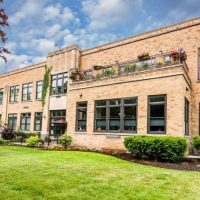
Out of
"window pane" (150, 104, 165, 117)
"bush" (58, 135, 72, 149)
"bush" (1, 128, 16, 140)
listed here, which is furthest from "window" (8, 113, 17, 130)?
"window pane" (150, 104, 165, 117)

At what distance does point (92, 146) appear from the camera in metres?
18.1

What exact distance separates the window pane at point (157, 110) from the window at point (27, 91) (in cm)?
1818

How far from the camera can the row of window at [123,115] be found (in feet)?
49.2

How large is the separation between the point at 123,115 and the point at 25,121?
16.5 meters

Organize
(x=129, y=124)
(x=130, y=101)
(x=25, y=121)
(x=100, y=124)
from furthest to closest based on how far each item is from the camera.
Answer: (x=25, y=121) → (x=100, y=124) → (x=130, y=101) → (x=129, y=124)

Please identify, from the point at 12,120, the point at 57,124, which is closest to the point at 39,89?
the point at 57,124

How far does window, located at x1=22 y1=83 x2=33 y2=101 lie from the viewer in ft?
95.7

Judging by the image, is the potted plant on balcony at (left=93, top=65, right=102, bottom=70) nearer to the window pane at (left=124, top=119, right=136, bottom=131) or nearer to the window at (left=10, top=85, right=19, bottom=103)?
the window pane at (left=124, top=119, right=136, bottom=131)

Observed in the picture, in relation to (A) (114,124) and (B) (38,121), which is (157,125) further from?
(B) (38,121)

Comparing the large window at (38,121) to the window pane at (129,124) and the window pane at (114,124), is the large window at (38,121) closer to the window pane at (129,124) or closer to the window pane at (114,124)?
the window pane at (114,124)

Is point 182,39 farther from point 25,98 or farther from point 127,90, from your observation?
point 25,98

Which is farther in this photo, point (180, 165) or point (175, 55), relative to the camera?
point (175, 55)

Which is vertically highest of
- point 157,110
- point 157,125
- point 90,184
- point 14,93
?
point 14,93

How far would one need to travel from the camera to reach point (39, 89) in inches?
1096
